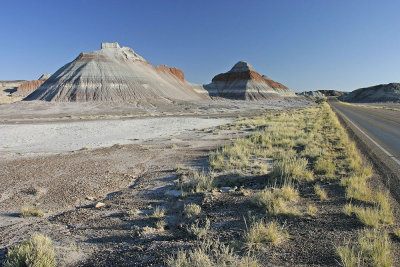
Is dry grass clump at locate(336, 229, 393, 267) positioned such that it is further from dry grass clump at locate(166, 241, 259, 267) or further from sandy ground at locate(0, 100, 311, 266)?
sandy ground at locate(0, 100, 311, 266)

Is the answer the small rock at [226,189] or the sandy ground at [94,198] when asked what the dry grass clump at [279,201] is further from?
the small rock at [226,189]

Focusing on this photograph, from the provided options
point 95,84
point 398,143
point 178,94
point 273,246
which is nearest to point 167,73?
point 178,94

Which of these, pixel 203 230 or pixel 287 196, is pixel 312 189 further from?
pixel 203 230

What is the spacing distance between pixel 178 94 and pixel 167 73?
20.2 m

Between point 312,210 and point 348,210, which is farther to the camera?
point 312,210

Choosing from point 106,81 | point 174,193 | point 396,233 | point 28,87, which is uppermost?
point 28,87

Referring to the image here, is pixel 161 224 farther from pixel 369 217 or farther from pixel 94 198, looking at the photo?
pixel 369 217

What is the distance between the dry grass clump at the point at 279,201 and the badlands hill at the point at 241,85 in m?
107

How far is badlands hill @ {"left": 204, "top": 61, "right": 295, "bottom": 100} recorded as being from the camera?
371 feet

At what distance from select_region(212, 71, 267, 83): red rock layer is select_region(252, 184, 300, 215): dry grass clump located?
120m

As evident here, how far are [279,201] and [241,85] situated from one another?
387 ft

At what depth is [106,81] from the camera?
6825 centimetres

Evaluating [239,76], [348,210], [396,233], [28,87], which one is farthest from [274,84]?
[396,233]

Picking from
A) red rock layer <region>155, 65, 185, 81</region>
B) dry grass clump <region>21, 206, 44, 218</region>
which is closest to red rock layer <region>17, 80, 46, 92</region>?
red rock layer <region>155, 65, 185, 81</region>
